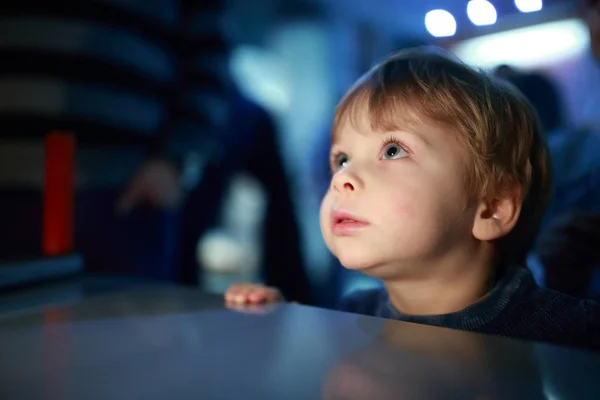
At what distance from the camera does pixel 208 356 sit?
351mm

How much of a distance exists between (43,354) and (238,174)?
1.06 meters

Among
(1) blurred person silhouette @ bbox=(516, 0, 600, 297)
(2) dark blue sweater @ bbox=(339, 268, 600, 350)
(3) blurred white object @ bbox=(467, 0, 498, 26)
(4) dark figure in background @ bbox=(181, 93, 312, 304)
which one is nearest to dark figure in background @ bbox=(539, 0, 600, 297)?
(1) blurred person silhouette @ bbox=(516, 0, 600, 297)

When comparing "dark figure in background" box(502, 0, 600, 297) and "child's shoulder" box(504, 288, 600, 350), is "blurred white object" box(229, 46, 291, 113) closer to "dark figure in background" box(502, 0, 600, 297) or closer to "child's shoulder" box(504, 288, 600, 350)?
"dark figure in background" box(502, 0, 600, 297)

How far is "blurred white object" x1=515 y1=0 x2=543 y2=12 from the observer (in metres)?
0.87

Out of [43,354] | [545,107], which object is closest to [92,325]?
[43,354]

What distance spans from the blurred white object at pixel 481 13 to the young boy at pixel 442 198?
305 mm

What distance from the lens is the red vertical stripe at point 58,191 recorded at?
2.64 ft

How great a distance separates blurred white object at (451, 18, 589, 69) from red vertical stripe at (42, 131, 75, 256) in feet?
2.27

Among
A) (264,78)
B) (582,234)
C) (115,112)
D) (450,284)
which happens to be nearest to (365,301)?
(450,284)

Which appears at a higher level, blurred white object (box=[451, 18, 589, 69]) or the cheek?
blurred white object (box=[451, 18, 589, 69])

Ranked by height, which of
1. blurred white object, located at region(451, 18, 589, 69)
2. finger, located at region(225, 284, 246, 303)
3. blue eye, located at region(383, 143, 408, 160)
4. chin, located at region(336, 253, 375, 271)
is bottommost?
finger, located at region(225, 284, 246, 303)

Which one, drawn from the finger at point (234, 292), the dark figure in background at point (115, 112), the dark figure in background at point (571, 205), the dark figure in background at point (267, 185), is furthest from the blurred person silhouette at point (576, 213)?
the dark figure in background at point (115, 112)

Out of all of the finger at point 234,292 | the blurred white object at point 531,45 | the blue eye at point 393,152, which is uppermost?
the blurred white object at point 531,45

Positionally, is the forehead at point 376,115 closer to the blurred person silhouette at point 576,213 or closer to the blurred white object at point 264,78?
the blurred person silhouette at point 576,213
